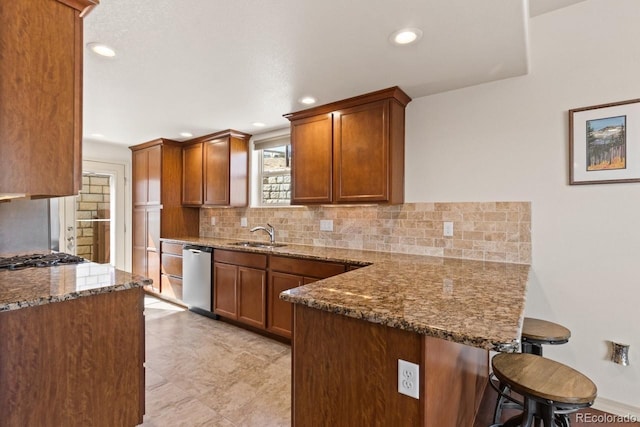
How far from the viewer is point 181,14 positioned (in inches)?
64.3

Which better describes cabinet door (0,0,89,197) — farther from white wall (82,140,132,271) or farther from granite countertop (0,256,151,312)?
white wall (82,140,132,271)

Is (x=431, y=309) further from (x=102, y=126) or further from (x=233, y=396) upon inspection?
(x=102, y=126)

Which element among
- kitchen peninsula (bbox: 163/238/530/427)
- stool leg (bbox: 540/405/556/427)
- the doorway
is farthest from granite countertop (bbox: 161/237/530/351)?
the doorway

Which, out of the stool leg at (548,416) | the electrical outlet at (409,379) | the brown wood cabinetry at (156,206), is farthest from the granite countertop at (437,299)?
the brown wood cabinetry at (156,206)

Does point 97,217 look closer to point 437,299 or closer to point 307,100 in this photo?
point 307,100

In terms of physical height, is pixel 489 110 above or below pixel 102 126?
below

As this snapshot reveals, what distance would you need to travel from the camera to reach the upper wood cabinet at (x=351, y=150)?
8.73ft

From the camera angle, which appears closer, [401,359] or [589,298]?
[401,359]

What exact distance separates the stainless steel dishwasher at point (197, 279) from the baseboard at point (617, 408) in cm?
347

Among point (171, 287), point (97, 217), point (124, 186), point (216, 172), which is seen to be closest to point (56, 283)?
point (216, 172)

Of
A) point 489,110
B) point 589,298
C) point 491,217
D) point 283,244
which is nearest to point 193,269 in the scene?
point 283,244

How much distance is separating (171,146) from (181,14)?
3.23m

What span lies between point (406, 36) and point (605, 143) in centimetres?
145

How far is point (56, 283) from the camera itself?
5.28ft
